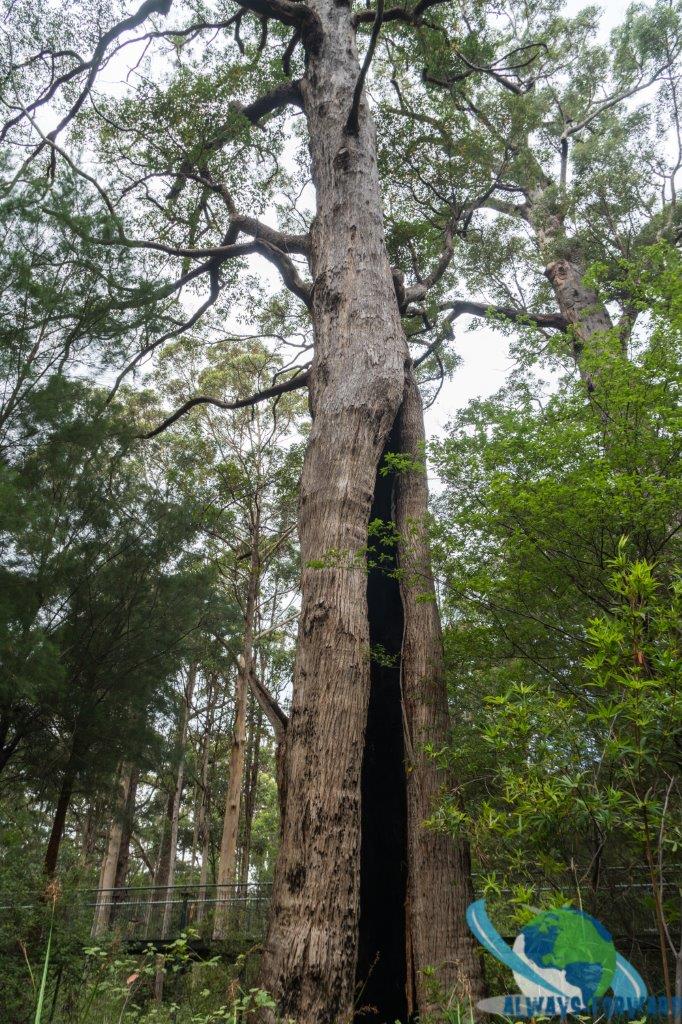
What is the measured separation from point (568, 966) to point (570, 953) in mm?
67

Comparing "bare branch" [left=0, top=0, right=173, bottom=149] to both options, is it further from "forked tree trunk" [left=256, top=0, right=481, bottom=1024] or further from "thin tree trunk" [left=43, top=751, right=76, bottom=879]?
"thin tree trunk" [left=43, top=751, right=76, bottom=879]

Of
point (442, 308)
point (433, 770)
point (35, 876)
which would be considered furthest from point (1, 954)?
point (442, 308)

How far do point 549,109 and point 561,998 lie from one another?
11954mm

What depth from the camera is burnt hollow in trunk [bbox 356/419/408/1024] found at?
4172mm

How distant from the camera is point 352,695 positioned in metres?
3.55

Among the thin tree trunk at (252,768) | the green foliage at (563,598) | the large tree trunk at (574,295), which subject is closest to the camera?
the green foliage at (563,598)

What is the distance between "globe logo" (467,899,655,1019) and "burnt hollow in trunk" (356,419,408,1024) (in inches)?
73.3

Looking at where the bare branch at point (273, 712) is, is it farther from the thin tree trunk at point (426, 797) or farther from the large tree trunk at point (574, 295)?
the large tree trunk at point (574, 295)

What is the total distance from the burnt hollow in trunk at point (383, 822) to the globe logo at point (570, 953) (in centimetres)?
194

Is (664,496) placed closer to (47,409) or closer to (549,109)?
(47,409)

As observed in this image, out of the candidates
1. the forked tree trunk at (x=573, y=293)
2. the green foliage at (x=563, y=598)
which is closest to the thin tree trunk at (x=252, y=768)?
the forked tree trunk at (x=573, y=293)

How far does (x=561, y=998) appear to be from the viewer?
6.91 feet

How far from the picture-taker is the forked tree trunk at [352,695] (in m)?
2.99

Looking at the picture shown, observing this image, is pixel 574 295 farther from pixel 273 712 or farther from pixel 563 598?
pixel 273 712
